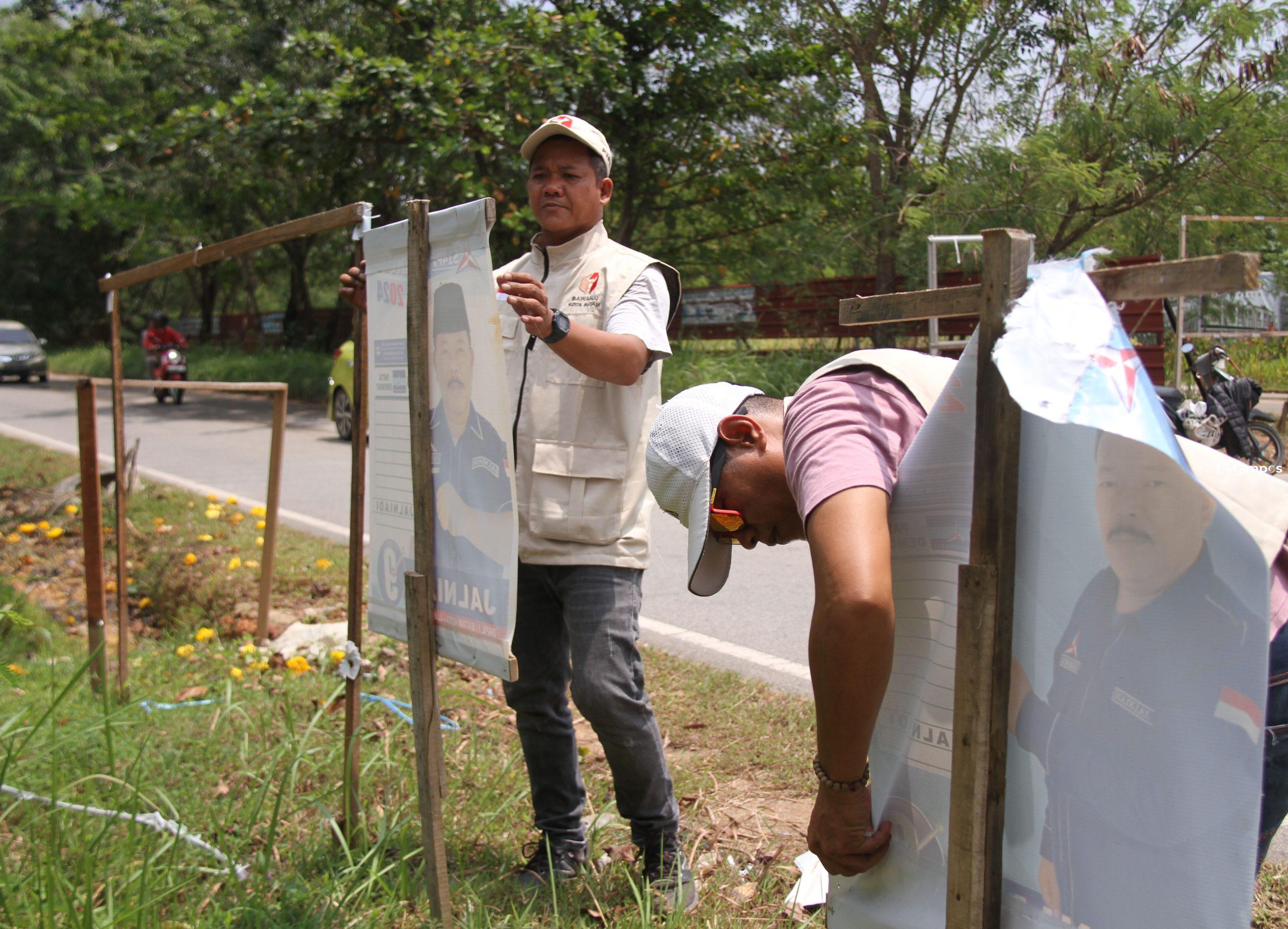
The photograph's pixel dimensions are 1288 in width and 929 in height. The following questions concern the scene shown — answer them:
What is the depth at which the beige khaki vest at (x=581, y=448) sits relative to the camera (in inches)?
96.2

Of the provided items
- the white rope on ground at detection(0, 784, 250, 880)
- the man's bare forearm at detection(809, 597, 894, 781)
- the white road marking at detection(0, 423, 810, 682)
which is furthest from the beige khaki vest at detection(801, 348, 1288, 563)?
the white rope on ground at detection(0, 784, 250, 880)

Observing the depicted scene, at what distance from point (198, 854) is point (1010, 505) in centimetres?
225

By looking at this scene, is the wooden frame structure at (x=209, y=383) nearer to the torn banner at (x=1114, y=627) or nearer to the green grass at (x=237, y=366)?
the torn banner at (x=1114, y=627)

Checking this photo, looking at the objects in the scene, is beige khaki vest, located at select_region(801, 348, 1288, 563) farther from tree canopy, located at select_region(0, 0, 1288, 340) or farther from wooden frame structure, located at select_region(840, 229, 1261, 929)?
tree canopy, located at select_region(0, 0, 1288, 340)

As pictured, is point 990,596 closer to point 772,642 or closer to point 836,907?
point 836,907

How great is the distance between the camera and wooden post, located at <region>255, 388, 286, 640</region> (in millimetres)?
4508

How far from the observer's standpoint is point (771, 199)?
13.9 meters

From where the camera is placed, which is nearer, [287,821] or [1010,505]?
[1010,505]

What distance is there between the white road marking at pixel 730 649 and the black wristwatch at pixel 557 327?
7.34 feet

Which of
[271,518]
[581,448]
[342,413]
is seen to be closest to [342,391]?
[342,413]

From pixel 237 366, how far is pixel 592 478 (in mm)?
20552

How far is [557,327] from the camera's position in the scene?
7.30 feet

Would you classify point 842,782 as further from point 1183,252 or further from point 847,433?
point 1183,252

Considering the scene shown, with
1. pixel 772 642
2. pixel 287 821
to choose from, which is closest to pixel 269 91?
pixel 772 642
